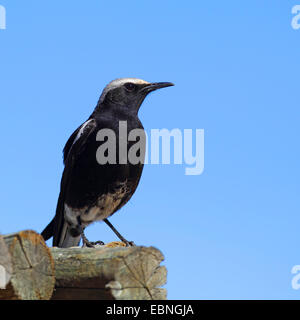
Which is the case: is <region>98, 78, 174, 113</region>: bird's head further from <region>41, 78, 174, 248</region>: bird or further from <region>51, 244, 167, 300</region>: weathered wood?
<region>51, 244, 167, 300</region>: weathered wood

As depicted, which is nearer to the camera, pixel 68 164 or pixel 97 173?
pixel 97 173

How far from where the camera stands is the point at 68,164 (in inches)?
237

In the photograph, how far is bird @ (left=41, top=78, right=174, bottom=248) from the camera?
18.7ft

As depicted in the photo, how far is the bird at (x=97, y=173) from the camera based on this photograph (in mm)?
5711

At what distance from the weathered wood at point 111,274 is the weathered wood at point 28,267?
177 millimetres

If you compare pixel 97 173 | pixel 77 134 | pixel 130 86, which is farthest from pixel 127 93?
pixel 97 173

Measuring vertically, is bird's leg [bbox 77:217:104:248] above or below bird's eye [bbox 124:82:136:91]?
below

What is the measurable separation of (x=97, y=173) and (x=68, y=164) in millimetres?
511

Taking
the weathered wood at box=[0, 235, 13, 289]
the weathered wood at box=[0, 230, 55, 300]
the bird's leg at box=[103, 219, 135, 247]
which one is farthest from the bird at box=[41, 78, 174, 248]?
the weathered wood at box=[0, 235, 13, 289]

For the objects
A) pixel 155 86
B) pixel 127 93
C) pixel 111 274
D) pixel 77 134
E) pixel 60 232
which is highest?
pixel 155 86

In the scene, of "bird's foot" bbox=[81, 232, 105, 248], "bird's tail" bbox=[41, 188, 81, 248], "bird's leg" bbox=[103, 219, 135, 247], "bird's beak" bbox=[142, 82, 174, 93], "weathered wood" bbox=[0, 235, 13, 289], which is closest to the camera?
"weathered wood" bbox=[0, 235, 13, 289]

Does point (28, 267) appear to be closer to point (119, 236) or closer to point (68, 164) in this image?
point (119, 236)
